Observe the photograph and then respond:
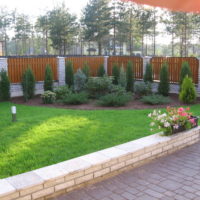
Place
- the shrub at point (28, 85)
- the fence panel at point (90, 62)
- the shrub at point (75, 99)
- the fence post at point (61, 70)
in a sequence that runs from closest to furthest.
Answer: the shrub at point (75, 99), the shrub at point (28, 85), the fence post at point (61, 70), the fence panel at point (90, 62)

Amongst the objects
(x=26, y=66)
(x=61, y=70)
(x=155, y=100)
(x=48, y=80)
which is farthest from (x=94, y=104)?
(x=26, y=66)

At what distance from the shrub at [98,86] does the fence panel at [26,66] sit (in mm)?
2530

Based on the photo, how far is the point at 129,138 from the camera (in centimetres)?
502

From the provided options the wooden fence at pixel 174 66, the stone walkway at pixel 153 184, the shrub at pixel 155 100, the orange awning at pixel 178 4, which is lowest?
the stone walkway at pixel 153 184

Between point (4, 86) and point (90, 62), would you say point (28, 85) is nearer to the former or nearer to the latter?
point (4, 86)

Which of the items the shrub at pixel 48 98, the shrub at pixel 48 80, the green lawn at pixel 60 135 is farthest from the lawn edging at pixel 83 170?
the shrub at pixel 48 80

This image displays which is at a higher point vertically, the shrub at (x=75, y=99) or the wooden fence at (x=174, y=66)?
the wooden fence at (x=174, y=66)

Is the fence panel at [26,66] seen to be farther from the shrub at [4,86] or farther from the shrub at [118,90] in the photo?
the shrub at [118,90]

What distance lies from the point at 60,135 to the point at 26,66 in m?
7.25

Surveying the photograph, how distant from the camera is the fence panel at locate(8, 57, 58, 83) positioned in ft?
37.4

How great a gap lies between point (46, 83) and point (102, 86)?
7.53ft

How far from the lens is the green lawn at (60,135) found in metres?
4.04

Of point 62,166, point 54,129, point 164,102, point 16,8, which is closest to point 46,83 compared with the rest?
point 164,102

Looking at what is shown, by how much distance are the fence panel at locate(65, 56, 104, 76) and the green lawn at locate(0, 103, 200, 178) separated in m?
5.98
